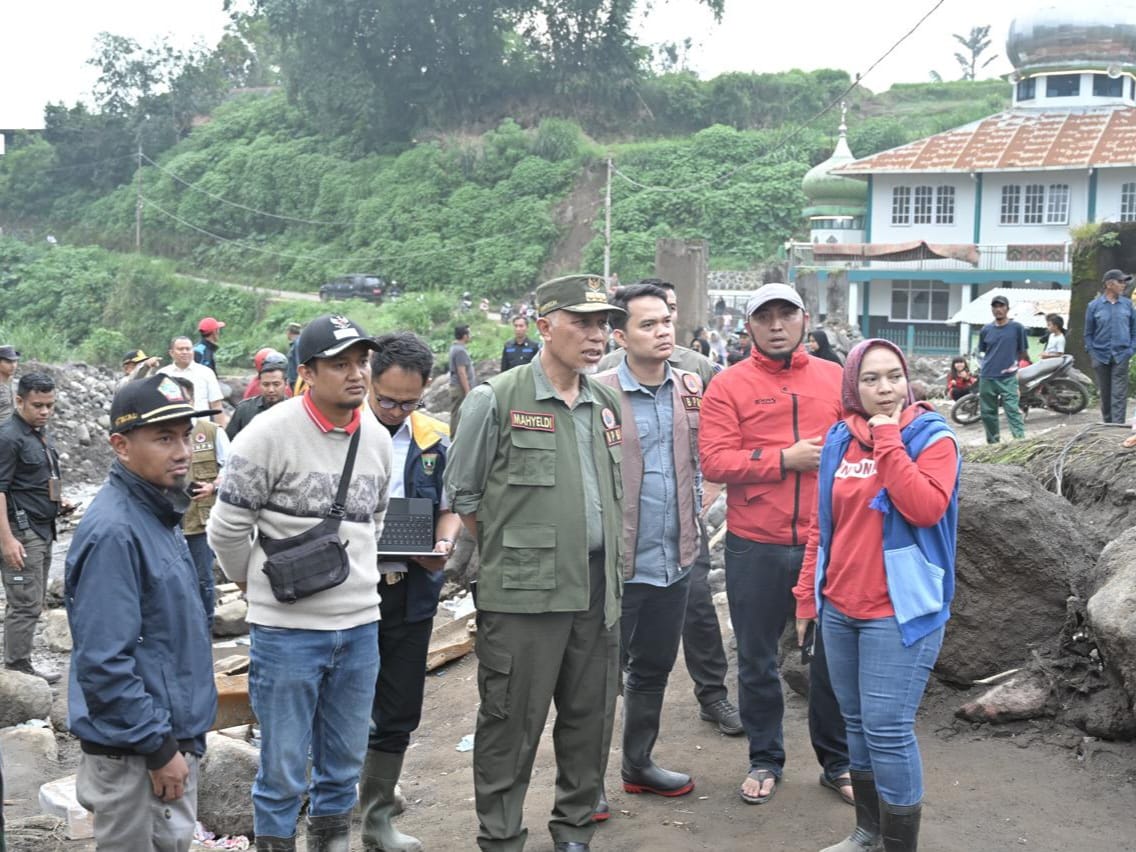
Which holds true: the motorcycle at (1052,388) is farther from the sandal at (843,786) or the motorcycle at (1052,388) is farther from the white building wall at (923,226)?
the white building wall at (923,226)

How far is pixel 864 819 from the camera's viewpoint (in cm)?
393

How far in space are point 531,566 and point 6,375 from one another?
6890 millimetres

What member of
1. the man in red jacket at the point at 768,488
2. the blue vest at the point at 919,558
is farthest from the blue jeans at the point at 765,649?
the blue vest at the point at 919,558

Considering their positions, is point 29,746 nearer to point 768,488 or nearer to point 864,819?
point 768,488

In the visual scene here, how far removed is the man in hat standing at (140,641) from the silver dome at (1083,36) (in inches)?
1510

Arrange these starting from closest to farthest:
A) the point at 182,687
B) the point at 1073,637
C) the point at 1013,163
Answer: the point at 182,687 < the point at 1073,637 < the point at 1013,163

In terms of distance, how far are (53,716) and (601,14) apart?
2067 inches

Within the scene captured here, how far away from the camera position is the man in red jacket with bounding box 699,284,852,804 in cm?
446

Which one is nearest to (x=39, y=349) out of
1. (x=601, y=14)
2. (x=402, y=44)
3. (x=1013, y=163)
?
(x=1013, y=163)

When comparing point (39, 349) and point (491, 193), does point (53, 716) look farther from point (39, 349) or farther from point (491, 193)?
point (491, 193)

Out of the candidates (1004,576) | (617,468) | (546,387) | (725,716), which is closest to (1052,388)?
(1004,576)

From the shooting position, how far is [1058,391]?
53.2 feet

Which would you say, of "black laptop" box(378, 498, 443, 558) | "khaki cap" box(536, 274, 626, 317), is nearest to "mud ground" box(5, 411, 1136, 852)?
"black laptop" box(378, 498, 443, 558)

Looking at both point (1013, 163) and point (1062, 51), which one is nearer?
point (1013, 163)
